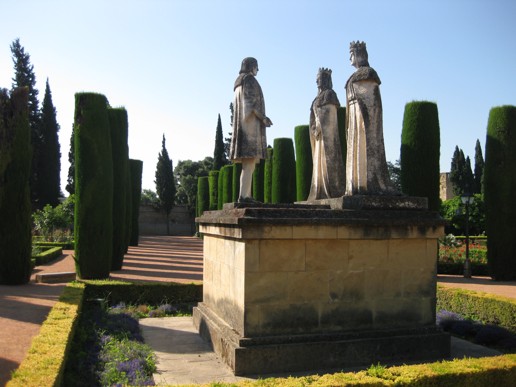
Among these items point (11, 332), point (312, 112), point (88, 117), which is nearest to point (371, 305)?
point (312, 112)

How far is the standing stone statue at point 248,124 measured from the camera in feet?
25.9

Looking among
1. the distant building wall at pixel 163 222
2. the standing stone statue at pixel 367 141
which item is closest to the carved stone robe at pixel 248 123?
the standing stone statue at pixel 367 141

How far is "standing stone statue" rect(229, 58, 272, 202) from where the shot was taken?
25.9ft

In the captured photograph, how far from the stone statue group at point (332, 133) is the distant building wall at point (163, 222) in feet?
147

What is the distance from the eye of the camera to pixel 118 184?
1838 cm

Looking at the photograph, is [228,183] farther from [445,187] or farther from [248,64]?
[248,64]

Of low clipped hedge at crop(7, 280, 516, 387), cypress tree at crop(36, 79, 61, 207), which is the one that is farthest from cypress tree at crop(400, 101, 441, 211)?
cypress tree at crop(36, 79, 61, 207)

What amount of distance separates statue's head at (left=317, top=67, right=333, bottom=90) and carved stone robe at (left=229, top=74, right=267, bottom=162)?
4.31 feet

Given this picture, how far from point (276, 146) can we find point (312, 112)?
16.6m

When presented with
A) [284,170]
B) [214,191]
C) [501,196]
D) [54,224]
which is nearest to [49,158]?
[54,224]

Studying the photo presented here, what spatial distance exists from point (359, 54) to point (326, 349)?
184 inches

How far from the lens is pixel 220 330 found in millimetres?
7359

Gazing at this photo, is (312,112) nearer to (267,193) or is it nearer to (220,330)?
(220,330)

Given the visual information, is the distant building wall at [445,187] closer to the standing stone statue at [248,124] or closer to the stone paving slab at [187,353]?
the stone paving slab at [187,353]
